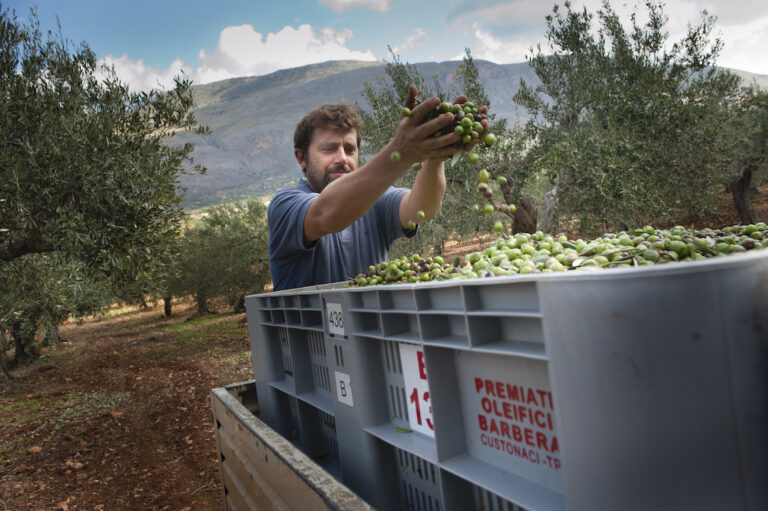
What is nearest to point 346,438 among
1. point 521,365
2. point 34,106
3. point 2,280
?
point 521,365

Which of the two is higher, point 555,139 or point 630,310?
point 555,139

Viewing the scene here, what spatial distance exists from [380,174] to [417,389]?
126cm

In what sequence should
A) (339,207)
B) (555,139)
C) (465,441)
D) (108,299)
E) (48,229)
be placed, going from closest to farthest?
(465,441) < (339,207) < (48,229) < (555,139) < (108,299)

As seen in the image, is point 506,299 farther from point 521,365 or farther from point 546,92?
point 546,92

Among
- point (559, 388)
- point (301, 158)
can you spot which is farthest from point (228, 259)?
point (559, 388)

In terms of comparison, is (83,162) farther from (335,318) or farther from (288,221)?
(335,318)

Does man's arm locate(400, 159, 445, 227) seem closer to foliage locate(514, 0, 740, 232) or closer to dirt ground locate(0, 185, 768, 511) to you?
dirt ground locate(0, 185, 768, 511)

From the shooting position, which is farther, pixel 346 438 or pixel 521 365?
pixel 346 438

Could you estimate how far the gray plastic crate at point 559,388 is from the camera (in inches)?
37.7

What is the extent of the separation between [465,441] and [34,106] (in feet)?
33.5

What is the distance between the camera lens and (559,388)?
1.12 metres

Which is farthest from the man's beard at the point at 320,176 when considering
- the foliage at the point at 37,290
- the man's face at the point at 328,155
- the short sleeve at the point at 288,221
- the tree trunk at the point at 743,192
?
the tree trunk at the point at 743,192

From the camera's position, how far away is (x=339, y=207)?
281 cm

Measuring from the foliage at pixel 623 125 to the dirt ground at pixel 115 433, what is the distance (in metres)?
9.59
